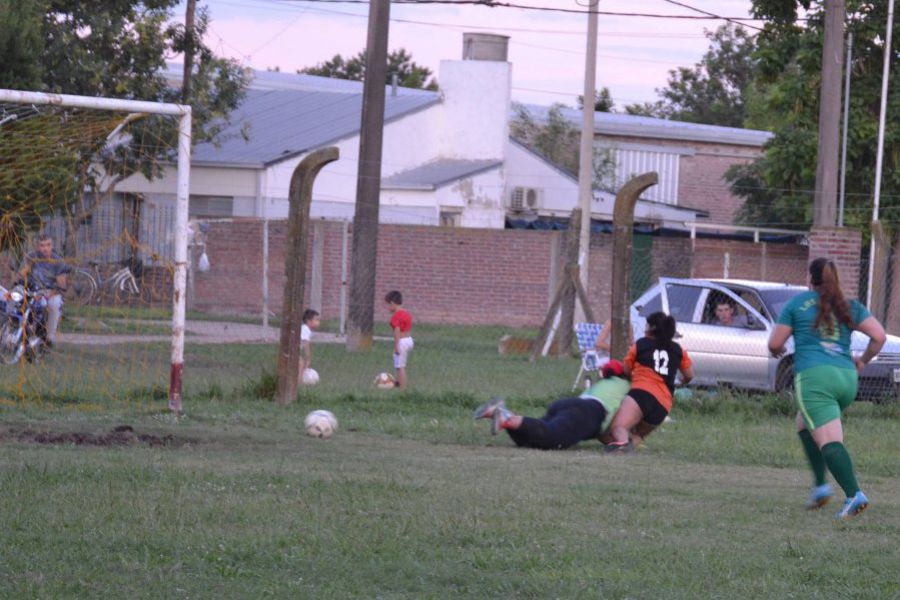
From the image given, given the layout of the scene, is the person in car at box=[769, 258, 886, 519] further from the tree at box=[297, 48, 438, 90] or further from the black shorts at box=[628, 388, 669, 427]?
the tree at box=[297, 48, 438, 90]

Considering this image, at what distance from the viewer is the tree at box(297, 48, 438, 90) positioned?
70.8 m

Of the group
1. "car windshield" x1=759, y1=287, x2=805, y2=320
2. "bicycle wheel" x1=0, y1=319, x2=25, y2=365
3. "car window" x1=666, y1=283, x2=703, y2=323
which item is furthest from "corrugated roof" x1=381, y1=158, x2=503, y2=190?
"bicycle wheel" x1=0, y1=319, x2=25, y2=365

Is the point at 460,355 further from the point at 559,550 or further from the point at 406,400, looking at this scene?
the point at 559,550

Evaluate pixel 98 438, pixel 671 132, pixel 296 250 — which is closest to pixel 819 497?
pixel 98 438

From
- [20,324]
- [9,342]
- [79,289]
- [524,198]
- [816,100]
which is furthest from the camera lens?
[524,198]

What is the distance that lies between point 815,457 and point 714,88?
198 feet

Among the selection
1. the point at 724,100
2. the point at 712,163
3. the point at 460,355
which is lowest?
the point at 460,355

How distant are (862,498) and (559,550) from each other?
243cm

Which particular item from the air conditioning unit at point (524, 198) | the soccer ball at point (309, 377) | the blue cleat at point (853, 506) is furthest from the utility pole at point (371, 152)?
the air conditioning unit at point (524, 198)

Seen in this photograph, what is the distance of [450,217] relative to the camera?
35969 mm

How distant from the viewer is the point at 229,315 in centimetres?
2625

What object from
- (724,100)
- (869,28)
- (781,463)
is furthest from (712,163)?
(781,463)

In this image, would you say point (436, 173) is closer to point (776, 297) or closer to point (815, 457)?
point (776, 297)

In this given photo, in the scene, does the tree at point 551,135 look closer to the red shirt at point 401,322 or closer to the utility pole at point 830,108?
the utility pole at point 830,108
